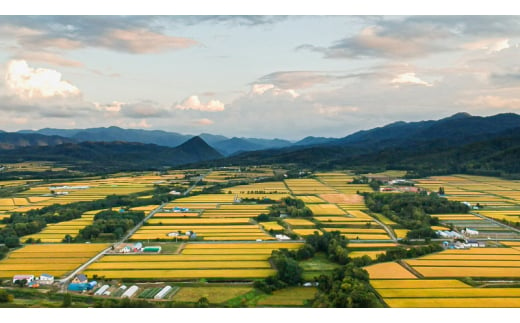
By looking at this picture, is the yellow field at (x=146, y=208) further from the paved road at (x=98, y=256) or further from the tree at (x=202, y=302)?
the tree at (x=202, y=302)

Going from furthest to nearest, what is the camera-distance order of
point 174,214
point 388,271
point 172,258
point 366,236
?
point 174,214
point 366,236
point 172,258
point 388,271

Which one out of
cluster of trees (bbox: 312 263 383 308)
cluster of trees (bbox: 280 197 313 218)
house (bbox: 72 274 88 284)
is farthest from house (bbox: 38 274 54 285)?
cluster of trees (bbox: 280 197 313 218)

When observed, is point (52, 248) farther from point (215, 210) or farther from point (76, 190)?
point (76, 190)

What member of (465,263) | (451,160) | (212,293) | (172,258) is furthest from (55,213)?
(451,160)

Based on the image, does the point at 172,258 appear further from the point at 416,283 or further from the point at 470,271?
the point at 470,271

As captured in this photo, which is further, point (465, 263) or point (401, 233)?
point (401, 233)

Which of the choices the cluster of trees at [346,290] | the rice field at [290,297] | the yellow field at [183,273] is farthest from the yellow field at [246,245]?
the rice field at [290,297]

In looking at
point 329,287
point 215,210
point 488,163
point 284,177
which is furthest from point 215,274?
point 488,163
